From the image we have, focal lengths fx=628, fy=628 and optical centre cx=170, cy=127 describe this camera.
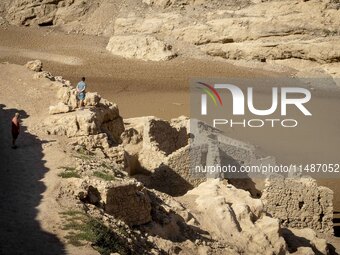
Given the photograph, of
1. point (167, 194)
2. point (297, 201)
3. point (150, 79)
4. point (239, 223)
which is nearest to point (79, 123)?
point (167, 194)

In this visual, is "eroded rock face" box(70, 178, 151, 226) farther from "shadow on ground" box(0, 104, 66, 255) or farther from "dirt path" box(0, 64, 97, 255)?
"shadow on ground" box(0, 104, 66, 255)

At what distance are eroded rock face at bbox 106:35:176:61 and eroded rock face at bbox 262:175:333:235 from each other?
21.3 metres

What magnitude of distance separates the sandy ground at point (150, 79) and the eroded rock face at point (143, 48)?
60 centimetres

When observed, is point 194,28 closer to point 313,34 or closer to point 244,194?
point 313,34

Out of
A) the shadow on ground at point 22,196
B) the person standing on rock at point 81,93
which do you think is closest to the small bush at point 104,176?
the shadow on ground at point 22,196

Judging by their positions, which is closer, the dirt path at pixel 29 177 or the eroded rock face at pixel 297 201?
the dirt path at pixel 29 177

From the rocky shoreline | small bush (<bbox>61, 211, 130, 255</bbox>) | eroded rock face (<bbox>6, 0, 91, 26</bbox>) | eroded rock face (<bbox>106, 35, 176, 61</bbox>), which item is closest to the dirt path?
small bush (<bbox>61, 211, 130, 255</bbox>)

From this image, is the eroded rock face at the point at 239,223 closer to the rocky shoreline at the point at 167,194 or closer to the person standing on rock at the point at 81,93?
the rocky shoreline at the point at 167,194

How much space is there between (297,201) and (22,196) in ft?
24.3

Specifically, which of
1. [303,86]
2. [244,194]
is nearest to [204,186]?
[244,194]

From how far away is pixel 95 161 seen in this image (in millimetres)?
11008

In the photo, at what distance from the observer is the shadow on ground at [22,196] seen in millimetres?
7695

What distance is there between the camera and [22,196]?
930 cm

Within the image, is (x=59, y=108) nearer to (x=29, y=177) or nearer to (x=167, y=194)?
(x=167, y=194)
